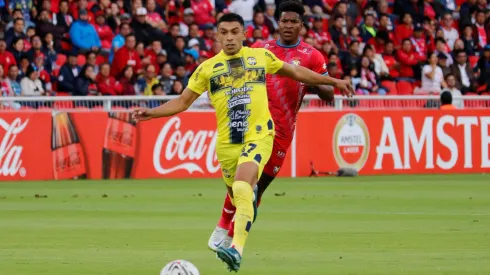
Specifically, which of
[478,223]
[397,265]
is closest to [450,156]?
[478,223]

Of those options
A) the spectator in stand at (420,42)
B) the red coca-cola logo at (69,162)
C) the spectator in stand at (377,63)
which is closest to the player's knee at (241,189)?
the red coca-cola logo at (69,162)

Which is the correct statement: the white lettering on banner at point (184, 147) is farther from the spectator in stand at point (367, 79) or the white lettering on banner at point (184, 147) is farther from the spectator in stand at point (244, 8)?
the spectator in stand at point (244, 8)

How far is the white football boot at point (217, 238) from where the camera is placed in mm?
11258

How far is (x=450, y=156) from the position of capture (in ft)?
81.5

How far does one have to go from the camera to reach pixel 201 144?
23.2 metres

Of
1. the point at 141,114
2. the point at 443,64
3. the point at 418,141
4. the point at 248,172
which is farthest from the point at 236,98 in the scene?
the point at 443,64

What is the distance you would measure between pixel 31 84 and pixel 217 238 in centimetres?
1292

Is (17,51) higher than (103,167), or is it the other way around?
(17,51)

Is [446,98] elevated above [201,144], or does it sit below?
above

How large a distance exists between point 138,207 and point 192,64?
30.7ft

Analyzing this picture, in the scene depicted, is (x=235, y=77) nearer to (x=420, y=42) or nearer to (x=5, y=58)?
(x=5, y=58)

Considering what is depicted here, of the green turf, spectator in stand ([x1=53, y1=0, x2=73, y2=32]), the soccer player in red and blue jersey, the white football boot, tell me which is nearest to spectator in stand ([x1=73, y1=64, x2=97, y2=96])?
spectator in stand ([x1=53, y1=0, x2=73, y2=32])

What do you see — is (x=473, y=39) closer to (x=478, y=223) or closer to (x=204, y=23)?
(x=204, y=23)

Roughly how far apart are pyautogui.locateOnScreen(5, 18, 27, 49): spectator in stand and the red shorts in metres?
13.1
